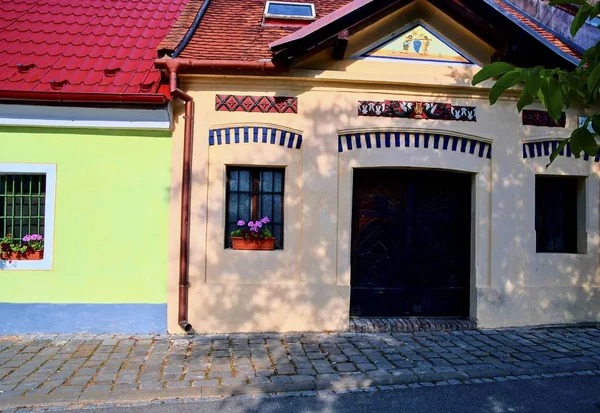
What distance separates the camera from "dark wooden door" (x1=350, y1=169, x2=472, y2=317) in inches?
269

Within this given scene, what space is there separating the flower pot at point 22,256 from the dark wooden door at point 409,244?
4553 mm

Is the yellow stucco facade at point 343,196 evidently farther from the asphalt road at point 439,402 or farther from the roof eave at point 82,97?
the asphalt road at point 439,402

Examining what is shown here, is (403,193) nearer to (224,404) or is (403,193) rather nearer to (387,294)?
(387,294)

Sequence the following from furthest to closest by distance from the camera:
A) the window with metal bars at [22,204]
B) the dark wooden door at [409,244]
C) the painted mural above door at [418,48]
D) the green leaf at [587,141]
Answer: the dark wooden door at [409,244]
the painted mural above door at [418,48]
the window with metal bars at [22,204]
the green leaf at [587,141]

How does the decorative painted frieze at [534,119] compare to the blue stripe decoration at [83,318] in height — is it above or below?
above

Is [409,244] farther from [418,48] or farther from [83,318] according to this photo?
[83,318]

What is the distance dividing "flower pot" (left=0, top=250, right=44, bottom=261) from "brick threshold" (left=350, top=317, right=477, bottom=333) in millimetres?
4562

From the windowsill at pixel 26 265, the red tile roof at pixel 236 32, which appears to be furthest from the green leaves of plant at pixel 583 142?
the windowsill at pixel 26 265

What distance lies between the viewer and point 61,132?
246 inches

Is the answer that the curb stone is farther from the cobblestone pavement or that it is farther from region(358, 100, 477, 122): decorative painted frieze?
region(358, 100, 477, 122): decorative painted frieze

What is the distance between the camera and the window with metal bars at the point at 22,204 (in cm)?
630

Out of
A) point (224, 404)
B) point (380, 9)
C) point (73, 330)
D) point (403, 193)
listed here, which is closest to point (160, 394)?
point (224, 404)

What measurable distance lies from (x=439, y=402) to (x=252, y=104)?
179 inches

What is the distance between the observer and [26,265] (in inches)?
241
